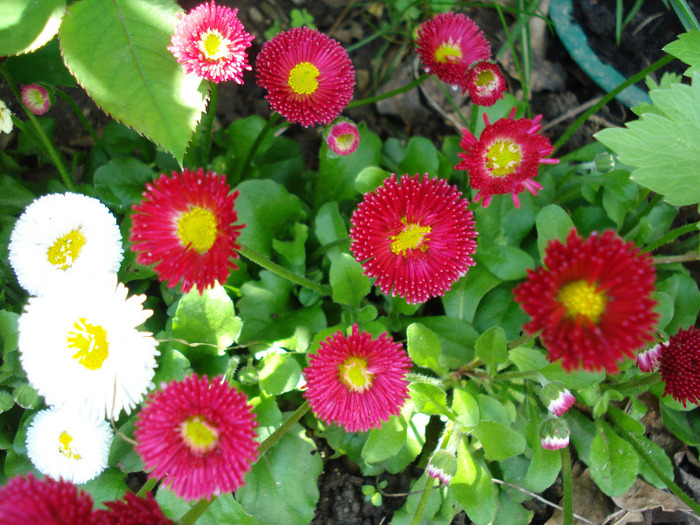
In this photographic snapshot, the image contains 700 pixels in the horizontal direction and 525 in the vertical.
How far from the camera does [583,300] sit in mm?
1101

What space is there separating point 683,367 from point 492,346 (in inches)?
22.0

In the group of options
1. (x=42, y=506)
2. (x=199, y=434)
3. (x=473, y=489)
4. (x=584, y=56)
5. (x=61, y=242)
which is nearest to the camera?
(x=42, y=506)

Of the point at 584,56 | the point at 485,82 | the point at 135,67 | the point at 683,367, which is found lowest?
the point at 683,367

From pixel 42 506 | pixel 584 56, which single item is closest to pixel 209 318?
pixel 42 506

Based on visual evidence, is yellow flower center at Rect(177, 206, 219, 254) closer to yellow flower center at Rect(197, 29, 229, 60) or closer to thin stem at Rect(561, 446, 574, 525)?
yellow flower center at Rect(197, 29, 229, 60)

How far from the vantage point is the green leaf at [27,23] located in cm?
147

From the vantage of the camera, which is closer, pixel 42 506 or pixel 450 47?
pixel 42 506

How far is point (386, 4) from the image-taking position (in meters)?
2.90

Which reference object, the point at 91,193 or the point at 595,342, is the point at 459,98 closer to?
the point at 91,193

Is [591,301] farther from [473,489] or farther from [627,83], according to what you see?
[627,83]

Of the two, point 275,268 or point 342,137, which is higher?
point 342,137

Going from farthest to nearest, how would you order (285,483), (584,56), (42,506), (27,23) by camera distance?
(584,56) < (285,483) < (27,23) < (42,506)

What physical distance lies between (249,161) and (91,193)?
61cm

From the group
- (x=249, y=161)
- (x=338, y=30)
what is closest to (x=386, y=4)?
(x=338, y=30)
